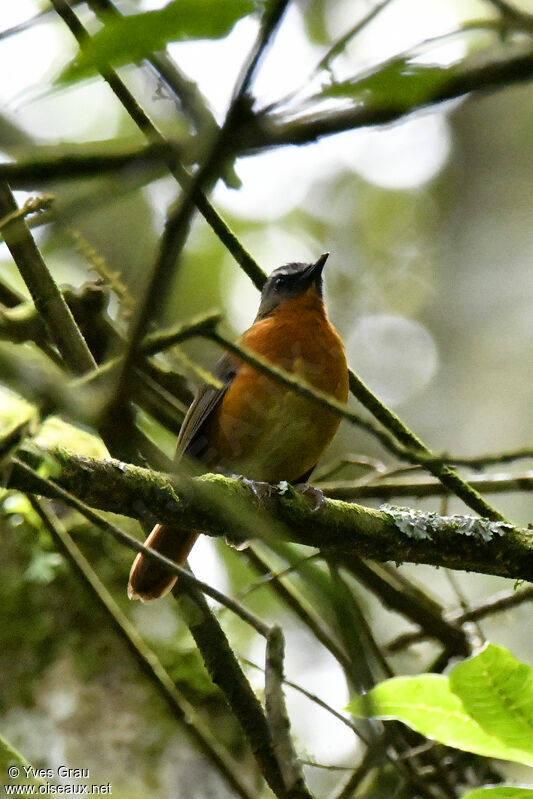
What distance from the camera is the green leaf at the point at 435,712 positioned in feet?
6.81

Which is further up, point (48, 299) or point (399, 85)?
point (48, 299)

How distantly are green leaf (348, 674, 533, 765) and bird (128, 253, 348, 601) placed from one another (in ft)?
6.21

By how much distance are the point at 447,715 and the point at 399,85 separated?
5.09 feet

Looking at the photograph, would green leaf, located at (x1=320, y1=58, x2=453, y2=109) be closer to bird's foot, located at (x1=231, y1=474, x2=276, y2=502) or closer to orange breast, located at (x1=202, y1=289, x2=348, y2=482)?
bird's foot, located at (x1=231, y1=474, x2=276, y2=502)

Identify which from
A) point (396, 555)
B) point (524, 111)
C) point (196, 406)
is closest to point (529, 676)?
point (396, 555)

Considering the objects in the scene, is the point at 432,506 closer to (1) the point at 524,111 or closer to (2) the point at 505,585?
(2) the point at 505,585

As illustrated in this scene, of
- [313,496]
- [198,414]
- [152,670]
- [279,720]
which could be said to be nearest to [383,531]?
[313,496]

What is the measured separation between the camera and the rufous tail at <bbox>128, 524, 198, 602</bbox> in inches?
157

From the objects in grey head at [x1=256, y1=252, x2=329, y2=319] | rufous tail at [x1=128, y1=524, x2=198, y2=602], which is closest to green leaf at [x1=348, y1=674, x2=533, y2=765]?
rufous tail at [x1=128, y1=524, x2=198, y2=602]

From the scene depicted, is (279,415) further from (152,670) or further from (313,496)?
(152,670)

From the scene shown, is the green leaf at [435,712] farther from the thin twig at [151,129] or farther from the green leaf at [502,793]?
the thin twig at [151,129]

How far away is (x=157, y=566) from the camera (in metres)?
3.98

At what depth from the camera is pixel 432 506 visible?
34.3 ft

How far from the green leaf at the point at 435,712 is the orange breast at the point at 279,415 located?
211 centimetres
